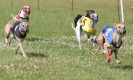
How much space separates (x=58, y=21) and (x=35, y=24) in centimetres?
381

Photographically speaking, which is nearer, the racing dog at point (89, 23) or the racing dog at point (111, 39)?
the racing dog at point (111, 39)

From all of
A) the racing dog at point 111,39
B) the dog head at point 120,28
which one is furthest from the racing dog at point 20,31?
the dog head at point 120,28

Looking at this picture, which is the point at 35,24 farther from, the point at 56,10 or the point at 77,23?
the point at 77,23

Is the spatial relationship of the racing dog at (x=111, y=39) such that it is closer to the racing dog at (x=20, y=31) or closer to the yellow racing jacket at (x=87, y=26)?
the racing dog at (x=20, y=31)

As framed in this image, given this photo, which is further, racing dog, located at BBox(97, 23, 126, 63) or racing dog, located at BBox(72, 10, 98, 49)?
racing dog, located at BBox(72, 10, 98, 49)

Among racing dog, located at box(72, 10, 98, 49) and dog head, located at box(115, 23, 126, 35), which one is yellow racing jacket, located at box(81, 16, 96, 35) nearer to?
racing dog, located at box(72, 10, 98, 49)

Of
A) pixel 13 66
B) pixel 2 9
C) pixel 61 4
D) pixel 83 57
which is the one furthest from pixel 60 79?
pixel 61 4

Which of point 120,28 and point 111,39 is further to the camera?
point 111,39

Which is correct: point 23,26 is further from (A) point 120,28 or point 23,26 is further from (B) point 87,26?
(B) point 87,26

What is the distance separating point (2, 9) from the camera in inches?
1877

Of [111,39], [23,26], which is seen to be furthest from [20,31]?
[111,39]

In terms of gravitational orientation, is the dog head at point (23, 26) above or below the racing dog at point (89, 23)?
above

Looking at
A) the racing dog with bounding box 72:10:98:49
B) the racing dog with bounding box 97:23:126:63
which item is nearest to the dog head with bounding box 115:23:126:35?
the racing dog with bounding box 97:23:126:63

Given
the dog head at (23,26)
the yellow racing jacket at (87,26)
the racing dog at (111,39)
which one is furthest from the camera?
the yellow racing jacket at (87,26)
